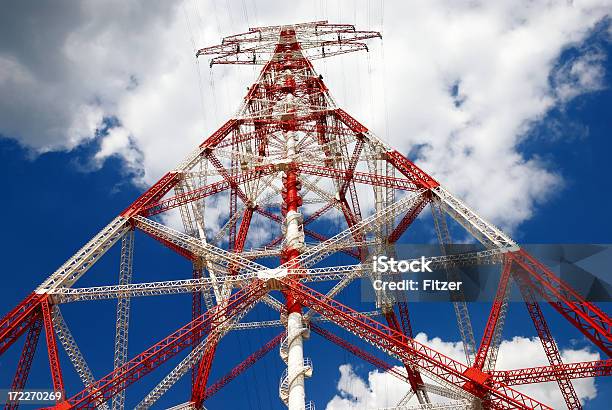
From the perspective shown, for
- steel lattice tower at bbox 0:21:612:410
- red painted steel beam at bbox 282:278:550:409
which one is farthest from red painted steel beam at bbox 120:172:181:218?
red painted steel beam at bbox 282:278:550:409

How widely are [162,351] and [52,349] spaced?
3606mm

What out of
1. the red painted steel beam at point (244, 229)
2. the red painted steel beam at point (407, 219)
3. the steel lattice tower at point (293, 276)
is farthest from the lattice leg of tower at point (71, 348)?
the red painted steel beam at point (407, 219)

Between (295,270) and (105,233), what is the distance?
834cm

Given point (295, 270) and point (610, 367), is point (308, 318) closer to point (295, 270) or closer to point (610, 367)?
point (295, 270)

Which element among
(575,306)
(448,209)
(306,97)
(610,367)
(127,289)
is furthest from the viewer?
(306,97)

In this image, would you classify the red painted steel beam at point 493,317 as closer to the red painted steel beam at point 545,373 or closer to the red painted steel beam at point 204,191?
the red painted steel beam at point 545,373

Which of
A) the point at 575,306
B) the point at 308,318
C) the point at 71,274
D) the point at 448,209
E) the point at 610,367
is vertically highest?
the point at 448,209

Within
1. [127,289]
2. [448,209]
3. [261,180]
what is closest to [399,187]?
[448,209]

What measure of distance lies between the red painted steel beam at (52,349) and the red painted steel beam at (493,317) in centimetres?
1304

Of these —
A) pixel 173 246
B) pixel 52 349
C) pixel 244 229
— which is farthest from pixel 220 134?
pixel 52 349

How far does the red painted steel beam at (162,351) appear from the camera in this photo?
16.5 metres

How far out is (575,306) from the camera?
55.0ft

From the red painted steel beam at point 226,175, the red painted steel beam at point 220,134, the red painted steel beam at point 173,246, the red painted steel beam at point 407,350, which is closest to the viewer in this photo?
the red painted steel beam at point 407,350

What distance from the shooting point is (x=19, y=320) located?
18109 mm
